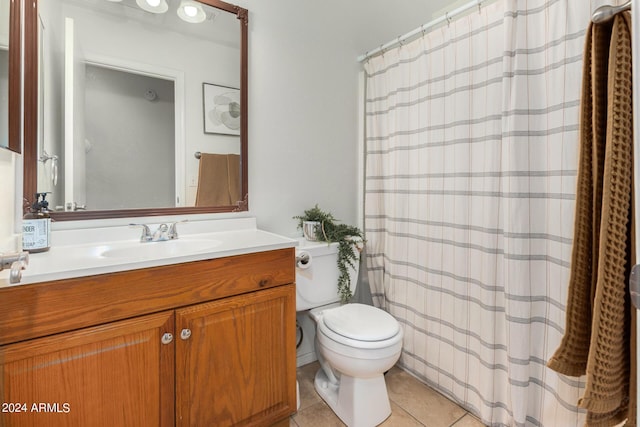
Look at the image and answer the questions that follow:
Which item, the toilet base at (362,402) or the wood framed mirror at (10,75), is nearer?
the wood framed mirror at (10,75)

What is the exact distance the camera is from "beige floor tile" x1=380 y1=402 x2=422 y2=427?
1458 mm

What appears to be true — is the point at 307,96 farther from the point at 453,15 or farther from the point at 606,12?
the point at 606,12

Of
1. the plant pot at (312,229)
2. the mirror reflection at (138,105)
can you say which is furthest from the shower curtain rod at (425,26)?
the plant pot at (312,229)

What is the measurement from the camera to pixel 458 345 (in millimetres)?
1563

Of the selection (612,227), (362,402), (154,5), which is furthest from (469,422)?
(154,5)

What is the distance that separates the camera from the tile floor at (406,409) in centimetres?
147

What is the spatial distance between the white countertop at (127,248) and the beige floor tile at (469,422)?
1.13 m

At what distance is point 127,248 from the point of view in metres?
1.28

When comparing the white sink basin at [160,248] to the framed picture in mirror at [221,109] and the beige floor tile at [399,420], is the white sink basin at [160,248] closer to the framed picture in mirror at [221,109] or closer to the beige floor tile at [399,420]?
the framed picture in mirror at [221,109]

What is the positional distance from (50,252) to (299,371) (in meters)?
1.38

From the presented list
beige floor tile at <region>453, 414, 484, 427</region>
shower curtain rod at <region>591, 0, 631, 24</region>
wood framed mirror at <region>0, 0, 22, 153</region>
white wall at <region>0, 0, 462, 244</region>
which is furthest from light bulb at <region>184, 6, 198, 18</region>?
beige floor tile at <region>453, 414, 484, 427</region>

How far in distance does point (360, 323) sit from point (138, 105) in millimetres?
1410

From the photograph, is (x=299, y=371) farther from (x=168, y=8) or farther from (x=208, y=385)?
(x=168, y=8)

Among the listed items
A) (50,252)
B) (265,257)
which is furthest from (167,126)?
(265,257)
